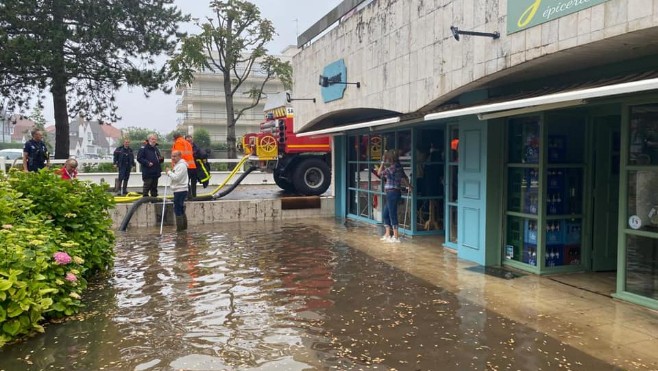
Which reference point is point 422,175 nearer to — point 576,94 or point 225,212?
point 225,212

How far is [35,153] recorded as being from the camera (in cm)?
1043

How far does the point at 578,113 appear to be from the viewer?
6.56 meters

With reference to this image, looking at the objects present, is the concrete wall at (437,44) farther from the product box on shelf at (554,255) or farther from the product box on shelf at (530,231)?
the product box on shelf at (554,255)

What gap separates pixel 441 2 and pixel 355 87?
3.30 m

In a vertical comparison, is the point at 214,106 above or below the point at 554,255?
above

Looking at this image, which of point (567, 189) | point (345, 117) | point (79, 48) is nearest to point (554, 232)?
point (567, 189)

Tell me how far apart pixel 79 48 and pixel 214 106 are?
42717 mm

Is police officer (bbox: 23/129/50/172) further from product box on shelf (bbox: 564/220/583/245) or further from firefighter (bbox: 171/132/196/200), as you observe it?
product box on shelf (bbox: 564/220/583/245)

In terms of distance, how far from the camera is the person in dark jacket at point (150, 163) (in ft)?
37.9

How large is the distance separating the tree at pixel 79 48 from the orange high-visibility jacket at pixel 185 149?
8.06m

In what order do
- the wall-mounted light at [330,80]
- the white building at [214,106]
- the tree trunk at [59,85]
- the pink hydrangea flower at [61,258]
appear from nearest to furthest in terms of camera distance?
the pink hydrangea flower at [61,258]
the wall-mounted light at [330,80]
the tree trunk at [59,85]
the white building at [214,106]

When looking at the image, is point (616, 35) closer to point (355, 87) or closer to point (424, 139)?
point (424, 139)

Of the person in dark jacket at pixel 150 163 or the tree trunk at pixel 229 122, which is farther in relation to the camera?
the tree trunk at pixel 229 122

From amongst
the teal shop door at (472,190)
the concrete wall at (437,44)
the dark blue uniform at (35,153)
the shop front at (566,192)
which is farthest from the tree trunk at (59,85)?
the teal shop door at (472,190)
